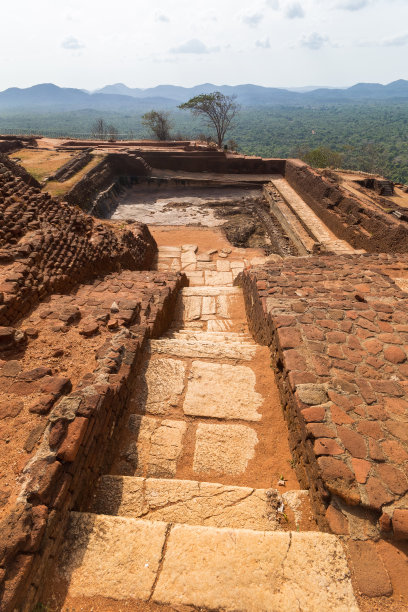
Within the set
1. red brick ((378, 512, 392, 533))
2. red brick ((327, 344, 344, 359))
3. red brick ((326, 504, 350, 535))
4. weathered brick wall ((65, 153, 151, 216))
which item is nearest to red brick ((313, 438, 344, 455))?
red brick ((326, 504, 350, 535))

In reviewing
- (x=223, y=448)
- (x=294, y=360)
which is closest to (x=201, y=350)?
(x=294, y=360)

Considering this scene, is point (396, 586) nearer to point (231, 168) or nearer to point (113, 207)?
point (113, 207)

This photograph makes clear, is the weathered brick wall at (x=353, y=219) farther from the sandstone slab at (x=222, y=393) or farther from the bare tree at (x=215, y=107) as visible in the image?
the bare tree at (x=215, y=107)

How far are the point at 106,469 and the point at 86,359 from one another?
117 cm

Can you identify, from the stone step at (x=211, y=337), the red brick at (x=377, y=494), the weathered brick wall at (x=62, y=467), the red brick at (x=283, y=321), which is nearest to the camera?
the weathered brick wall at (x=62, y=467)

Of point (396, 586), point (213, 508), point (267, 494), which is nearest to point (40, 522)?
point (213, 508)

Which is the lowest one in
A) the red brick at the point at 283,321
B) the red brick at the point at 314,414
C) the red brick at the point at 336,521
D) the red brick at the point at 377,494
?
the red brick at the point at 336,521

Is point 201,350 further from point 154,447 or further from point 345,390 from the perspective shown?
point 345,390

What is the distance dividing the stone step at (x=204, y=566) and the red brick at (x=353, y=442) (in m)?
0.66

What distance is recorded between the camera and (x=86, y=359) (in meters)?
3.45

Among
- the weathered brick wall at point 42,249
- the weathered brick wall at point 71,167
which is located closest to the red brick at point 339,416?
the weathered brick wall at point 42,249

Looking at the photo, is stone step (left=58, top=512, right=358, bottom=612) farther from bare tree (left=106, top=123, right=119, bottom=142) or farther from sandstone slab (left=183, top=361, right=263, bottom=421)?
bare tree (left=106, top=123, right=119, bottom=142)

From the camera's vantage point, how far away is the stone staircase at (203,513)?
6.15ft

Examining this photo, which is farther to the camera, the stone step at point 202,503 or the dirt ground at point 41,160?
the dirt ground at point 41,160
